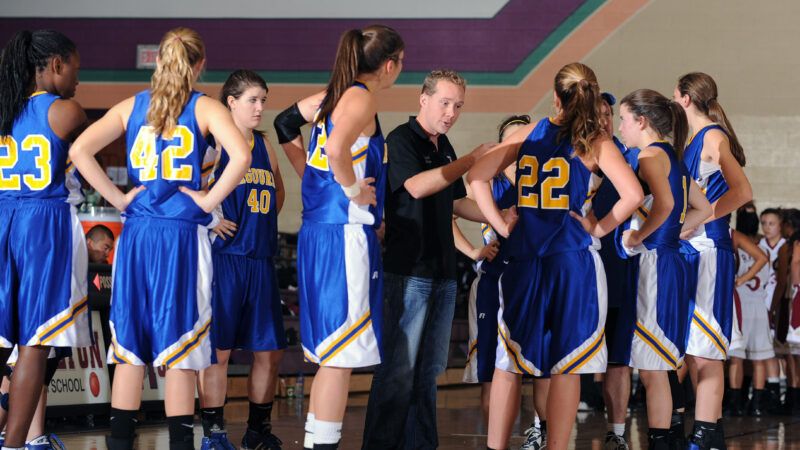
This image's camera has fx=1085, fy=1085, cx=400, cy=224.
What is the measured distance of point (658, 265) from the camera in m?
5.04

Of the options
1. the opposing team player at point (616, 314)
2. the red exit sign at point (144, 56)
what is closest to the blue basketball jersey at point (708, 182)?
the opposing team player at point (616, 314)

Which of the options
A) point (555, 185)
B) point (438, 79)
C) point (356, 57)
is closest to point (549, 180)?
point (555, 185)

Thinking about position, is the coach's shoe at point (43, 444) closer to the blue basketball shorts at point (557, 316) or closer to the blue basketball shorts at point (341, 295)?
the blue basketball shorts at point (341, 295)

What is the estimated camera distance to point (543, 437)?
5.43 meters

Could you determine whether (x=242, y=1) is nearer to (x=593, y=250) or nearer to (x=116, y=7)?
(x=116, y=7)

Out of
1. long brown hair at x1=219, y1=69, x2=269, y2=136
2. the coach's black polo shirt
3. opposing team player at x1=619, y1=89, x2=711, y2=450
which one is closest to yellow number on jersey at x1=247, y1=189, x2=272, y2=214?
long brown hair at x1=219, y1=69, x2=269, y2=136

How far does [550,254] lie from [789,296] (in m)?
5.98

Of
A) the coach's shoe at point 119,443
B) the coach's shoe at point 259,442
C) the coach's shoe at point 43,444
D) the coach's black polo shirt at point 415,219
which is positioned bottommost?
the coach's shoe at point 259,442

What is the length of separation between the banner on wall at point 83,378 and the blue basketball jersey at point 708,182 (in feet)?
11.5

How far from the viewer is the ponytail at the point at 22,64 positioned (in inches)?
169

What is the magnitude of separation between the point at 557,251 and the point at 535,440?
1.33 meters

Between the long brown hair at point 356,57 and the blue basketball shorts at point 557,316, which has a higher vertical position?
the long brown hair at point 356,57

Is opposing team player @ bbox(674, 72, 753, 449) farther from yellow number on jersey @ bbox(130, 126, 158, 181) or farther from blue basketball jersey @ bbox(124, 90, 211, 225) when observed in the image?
yellow number on jersey @ bbox(130, 126, 158, 181)

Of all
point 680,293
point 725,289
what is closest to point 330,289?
point 680,293
